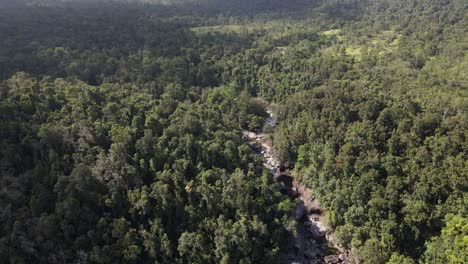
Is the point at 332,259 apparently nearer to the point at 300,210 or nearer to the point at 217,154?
the point at 300,210

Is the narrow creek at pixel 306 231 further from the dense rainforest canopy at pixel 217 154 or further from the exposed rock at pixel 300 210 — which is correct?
the dense rainforest canopy at pixel 217 154

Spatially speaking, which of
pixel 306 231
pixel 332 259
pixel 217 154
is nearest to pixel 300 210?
pixel 306 231

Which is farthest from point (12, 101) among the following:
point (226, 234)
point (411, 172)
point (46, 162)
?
point (411, 172)

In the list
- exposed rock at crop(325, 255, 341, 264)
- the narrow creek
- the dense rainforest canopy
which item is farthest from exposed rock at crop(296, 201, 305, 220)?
exposed rock at crop(325, 255, 341, 264)

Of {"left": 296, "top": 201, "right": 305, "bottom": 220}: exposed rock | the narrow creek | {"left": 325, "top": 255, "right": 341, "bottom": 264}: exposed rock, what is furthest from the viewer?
{"left": 296, "top": 201, "right": 305, "bottom": 220}: exposed rock

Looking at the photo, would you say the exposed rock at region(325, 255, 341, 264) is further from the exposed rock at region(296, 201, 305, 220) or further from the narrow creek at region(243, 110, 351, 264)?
the exposed rock at region(296, 201, 305, 220)

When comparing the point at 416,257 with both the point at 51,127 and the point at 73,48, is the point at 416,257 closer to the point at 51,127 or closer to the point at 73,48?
the point at 51,127

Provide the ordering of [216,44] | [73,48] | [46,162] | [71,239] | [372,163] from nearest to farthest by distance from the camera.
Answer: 1. [71,239]
2. [46,162]
3. [372,163]
4. [73,48]
5. [216,44]
